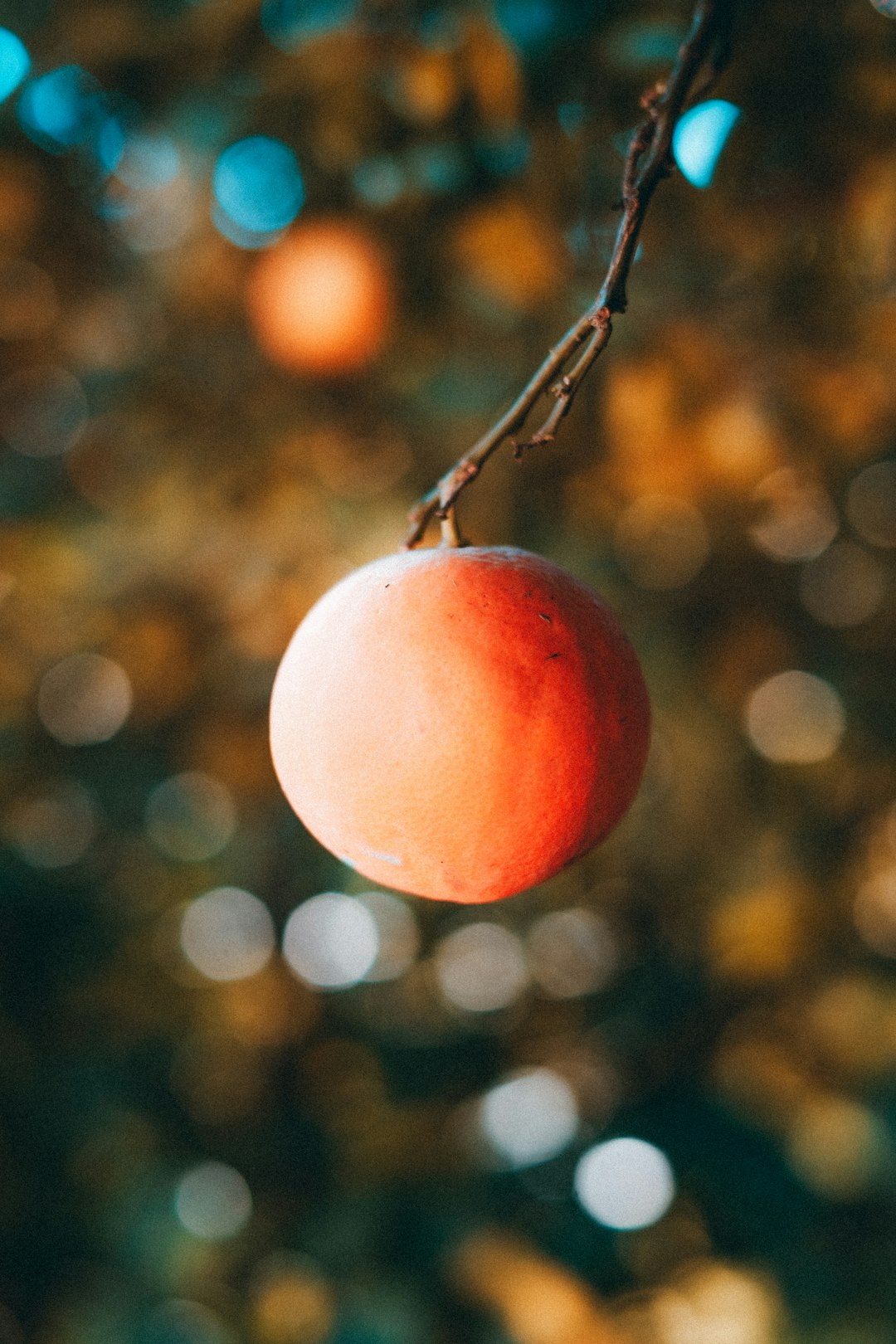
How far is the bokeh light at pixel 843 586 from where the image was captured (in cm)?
104

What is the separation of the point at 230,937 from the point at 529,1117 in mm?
428

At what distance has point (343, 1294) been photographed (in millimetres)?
914

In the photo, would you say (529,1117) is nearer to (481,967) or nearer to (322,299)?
(481,967)

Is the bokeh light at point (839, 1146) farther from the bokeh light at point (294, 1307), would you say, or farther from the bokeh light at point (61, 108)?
the bokeh light at point (61, 108)

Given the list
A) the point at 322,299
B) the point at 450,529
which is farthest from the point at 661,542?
the point at 450,529

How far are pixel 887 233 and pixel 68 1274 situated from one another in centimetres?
136

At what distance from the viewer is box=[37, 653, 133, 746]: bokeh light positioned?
1023 millimetres

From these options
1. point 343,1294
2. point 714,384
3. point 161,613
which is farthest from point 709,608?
point 343,1294

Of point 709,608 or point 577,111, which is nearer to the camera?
point 577,111

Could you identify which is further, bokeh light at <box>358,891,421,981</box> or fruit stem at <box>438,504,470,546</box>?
bokeh light at <box>358,891,421,981</box>

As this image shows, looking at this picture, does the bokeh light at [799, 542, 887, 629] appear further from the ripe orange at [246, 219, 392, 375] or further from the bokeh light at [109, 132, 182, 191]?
the bokeh light at [109, 132, 182, 191]

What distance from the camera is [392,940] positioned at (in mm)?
1152

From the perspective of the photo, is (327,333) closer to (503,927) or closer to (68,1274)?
(503,927)

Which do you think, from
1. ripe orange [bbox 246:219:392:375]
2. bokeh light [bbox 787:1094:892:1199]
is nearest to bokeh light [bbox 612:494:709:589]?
ripe orange [bbox 246:219:392:375]
